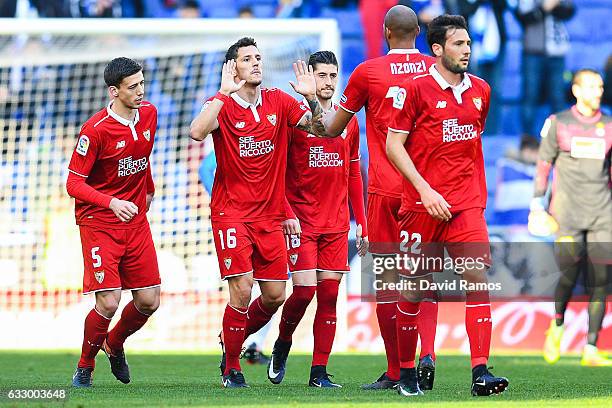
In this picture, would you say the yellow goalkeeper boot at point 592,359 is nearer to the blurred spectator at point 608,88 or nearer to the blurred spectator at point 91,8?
the blurred spectator at point 608,88

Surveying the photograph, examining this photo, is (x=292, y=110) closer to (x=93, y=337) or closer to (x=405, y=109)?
(x=405, y=109)

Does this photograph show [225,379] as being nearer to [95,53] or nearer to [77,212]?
[77,212]

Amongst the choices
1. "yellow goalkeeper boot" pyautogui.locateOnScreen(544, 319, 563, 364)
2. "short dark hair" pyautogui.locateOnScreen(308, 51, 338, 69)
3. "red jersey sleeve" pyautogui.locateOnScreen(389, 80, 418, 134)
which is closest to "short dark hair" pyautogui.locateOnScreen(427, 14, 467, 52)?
"red jersey sleeve" pyautogui.locateOnScreen(389, 80, 418, 134)

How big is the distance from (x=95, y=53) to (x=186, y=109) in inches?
49.5

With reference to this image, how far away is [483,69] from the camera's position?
16875 mm

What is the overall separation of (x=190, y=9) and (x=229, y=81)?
8242 mm

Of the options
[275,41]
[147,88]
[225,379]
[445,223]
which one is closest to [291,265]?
[225,379]

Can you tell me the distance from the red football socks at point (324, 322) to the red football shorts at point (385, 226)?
1.94 ft

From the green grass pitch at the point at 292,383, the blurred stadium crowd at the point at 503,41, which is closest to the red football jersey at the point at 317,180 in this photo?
the green grass pitch at the point at 292,383

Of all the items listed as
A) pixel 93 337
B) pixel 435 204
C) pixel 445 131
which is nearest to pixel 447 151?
pixel 445 131

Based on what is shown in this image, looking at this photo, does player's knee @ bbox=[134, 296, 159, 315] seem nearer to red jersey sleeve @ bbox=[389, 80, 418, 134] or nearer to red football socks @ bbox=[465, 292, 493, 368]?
red jersey sleeve @ bbox=[389, 80, 418, 134]

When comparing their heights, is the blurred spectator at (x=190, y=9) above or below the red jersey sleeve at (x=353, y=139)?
above

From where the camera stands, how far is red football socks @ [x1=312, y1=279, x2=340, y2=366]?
344 inches

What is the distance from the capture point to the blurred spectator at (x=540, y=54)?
17.0m
